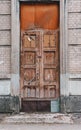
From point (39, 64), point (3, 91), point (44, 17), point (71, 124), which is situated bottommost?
point (71, 124)

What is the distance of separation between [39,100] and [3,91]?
1022 millimetres

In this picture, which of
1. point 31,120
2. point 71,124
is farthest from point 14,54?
point 71,124

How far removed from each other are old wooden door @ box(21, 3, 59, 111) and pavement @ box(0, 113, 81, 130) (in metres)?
0.59

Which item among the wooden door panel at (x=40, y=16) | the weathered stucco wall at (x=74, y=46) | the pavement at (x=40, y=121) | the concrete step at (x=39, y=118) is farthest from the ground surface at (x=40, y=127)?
the wooden door panel at (x=40, y=16)

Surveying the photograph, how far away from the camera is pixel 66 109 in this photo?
32.8 feet

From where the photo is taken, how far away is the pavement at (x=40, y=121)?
855cm

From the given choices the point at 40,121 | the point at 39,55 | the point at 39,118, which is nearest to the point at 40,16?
the point at 39,55

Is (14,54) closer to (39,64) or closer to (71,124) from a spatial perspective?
(39,64)

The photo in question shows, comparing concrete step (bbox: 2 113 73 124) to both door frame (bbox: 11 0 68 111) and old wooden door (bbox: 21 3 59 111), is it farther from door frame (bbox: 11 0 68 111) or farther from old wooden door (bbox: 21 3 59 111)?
door frame (bbox: 11 0 68 111)

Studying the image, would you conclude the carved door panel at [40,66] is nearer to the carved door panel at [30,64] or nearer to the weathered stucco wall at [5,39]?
the carved door panel at [30,64]

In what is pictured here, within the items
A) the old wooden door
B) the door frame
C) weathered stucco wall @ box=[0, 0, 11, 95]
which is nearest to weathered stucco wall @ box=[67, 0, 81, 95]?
the door frame

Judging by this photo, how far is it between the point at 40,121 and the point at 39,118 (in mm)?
247

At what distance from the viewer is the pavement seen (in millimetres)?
8547

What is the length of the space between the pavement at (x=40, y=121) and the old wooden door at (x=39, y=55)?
1.93 feet
